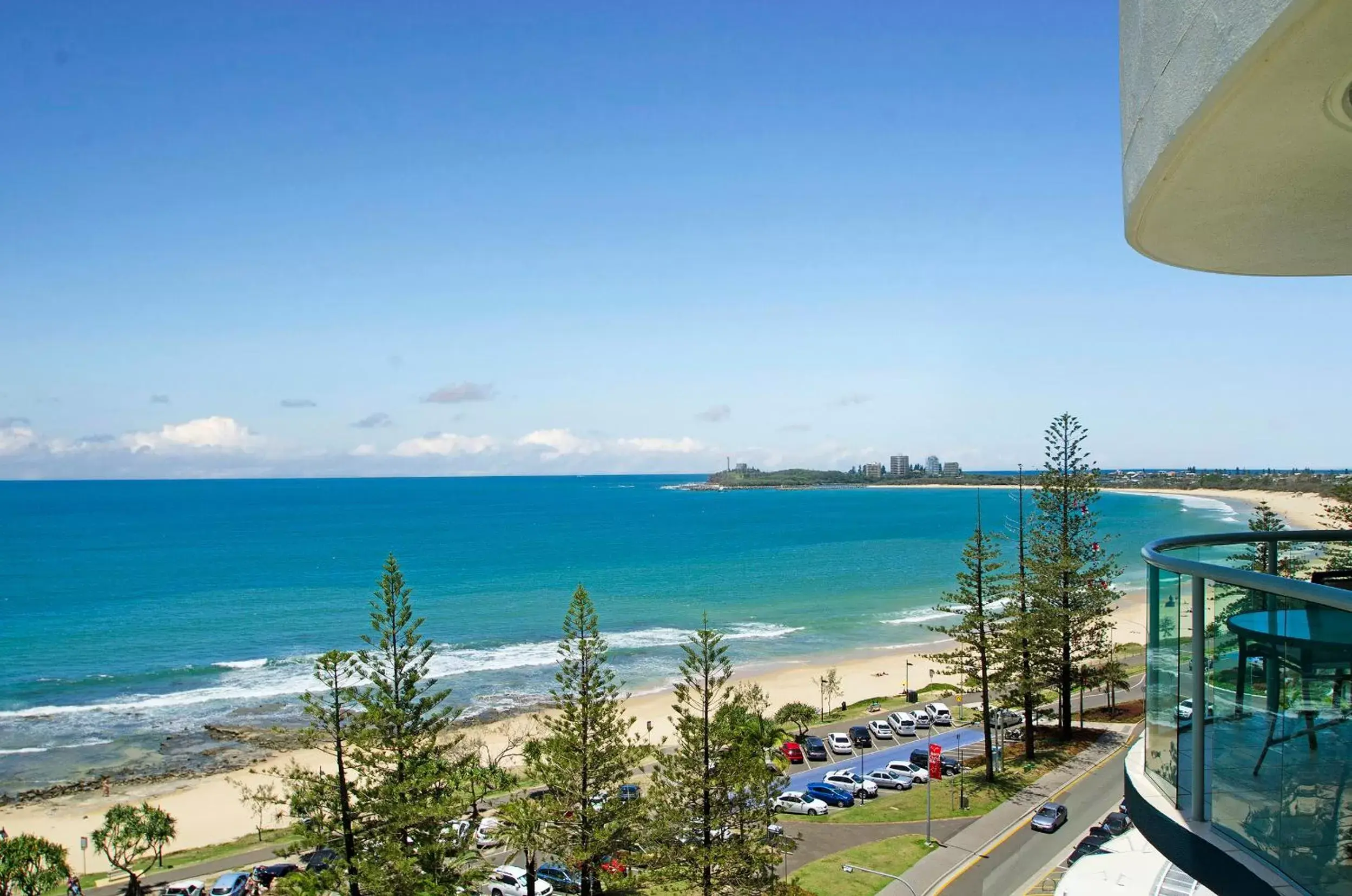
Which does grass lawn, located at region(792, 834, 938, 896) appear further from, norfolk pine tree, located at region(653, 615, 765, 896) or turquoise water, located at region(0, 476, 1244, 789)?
turquoise water, located at region(0, 476, 1244, 789)

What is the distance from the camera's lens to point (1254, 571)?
12.8 feet

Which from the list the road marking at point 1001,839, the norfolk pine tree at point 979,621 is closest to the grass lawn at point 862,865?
the road marking at point 1001,839

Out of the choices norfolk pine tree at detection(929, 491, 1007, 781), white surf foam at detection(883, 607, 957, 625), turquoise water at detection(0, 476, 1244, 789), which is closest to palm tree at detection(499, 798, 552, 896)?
norfolk pine tree at detection(929, 491, 1007, 781)

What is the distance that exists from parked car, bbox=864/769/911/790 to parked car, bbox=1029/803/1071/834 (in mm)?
4971

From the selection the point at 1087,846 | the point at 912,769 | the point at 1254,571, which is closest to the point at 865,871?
the point at 1087,846

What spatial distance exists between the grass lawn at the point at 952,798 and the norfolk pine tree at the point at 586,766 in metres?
6.27

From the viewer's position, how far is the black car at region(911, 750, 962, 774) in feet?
78.6

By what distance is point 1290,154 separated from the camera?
9.64 feet

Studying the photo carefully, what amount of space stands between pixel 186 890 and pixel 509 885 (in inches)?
296

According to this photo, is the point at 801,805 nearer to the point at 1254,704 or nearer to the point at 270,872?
the point at 270,872

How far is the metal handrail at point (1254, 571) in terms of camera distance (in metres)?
3.08

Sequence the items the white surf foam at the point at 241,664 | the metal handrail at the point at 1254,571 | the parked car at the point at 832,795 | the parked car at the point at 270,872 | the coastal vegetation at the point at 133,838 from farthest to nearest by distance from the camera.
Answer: the white surf foam at the point at 241,664 < the parked car at the point at 832,795 < the coastal vegetation at the point at 133,838 < the parked car at the point at 270,872 < the metal handrail at the point at 1254,571

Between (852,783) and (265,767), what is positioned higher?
(852,783)

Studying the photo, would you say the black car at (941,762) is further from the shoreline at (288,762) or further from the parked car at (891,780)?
the shoreline at (288,762)
